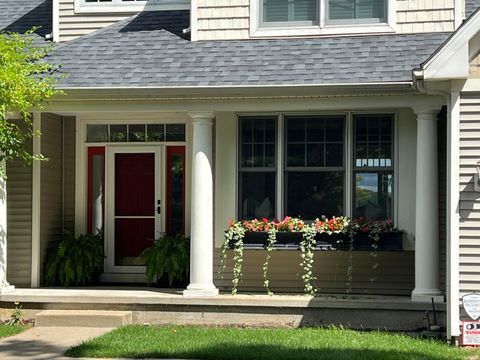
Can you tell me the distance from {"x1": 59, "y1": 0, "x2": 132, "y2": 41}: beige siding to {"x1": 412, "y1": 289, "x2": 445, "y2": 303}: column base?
21.3ft

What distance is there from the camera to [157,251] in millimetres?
12867

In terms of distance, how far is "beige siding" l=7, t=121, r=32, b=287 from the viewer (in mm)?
12891

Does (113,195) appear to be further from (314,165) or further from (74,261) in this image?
(314,165)

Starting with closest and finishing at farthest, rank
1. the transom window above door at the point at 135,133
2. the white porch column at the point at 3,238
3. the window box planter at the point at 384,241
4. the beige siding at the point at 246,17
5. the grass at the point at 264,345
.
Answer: the grass at the point at 264,345 < the window box planter at the point at 384,241 < the white porch column at the point at 3,238 < the beige siding at the point at 246,17 < the transom window above door at the point at 135,133

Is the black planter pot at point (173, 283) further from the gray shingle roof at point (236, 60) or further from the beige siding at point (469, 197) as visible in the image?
the beige siding at point (469, 197)

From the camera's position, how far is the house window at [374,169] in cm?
1223

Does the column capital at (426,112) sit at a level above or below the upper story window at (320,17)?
below

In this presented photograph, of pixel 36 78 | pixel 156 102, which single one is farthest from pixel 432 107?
pixel 36 78

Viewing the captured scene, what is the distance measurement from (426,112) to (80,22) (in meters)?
5.96

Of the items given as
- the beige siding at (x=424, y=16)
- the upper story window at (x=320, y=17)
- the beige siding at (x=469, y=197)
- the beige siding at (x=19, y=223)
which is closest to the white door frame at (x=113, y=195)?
the beige siding at (x=19, y=223)

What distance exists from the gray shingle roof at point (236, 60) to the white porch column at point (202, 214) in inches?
27.6

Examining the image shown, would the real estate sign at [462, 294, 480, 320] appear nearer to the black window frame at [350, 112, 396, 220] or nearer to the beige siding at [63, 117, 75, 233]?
the black window frame at [350, 112, 396, 220]

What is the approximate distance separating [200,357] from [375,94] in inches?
165

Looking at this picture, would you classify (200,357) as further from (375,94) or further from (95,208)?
(95,208)
